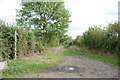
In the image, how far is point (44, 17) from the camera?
10.9 m

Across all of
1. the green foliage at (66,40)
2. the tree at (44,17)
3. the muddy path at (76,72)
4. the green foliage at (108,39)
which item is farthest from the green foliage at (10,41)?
the green foliage at (66,40)

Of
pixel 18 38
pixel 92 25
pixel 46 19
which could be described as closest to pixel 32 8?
pixel 46 19

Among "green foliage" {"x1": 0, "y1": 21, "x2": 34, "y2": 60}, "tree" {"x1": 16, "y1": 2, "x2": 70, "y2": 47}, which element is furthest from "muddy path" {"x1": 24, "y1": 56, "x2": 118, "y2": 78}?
"tree" {"x1": 16, "y1": 2, "x2": 70, "y2": 47}

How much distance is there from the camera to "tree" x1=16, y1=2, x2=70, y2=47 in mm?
10516

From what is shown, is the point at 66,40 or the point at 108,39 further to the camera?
the point at 66,40

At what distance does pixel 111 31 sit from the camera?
20.5 ft

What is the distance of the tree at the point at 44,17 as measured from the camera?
10516 mm

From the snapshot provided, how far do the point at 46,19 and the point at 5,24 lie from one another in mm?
6811

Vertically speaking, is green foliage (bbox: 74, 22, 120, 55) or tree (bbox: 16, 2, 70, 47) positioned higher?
tree (bbox: 16, 2, 70, 47)

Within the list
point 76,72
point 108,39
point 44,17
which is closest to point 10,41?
point 76,72

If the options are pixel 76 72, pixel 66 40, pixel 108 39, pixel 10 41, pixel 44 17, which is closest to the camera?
pixel 76 72

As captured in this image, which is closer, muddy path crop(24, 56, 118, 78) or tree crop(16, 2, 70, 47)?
muddy path crop(24, 56, 118, 78)

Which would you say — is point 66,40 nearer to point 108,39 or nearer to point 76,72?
point 108,39

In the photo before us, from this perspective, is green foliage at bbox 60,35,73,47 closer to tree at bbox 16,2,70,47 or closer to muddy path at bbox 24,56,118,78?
tree at bbox 16,2,70,47
